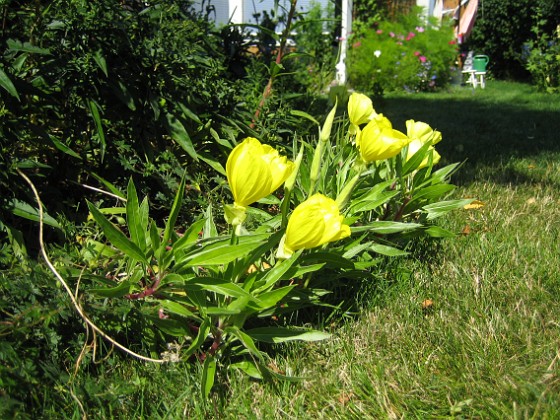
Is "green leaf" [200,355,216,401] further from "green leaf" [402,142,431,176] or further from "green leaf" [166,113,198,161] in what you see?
"green leaf" [402,142,431,176]

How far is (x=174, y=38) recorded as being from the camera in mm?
2396

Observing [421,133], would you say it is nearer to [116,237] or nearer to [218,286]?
[218,286]

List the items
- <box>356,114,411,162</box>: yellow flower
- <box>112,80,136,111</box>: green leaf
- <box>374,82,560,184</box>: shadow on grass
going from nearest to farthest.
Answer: <box>356,114,411,162</box>: yellow flower → <box>112,80,136,111</box>: green leaf → <box>374,82,560,184</box>: shadow on grass

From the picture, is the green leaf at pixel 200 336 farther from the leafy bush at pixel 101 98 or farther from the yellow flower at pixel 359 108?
the yellow flower at pixel 359 108

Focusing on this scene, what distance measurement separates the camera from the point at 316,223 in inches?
59.2

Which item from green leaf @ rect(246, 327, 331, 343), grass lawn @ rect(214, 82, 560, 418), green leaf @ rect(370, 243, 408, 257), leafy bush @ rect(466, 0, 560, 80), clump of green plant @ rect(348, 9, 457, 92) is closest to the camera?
grass lawn @ rect(214, 82, 560, 418)

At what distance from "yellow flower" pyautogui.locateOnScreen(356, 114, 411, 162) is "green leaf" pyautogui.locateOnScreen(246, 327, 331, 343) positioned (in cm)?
62

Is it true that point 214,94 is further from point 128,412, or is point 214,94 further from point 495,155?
point 495,155

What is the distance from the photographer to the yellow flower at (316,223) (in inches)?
59.3

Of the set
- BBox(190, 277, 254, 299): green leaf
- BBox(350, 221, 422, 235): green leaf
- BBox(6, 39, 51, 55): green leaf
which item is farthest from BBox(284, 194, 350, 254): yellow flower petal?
BBox(6, 39, 51, 55): green leaf

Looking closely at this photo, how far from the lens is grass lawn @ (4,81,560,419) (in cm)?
155

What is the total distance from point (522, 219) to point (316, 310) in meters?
1.55

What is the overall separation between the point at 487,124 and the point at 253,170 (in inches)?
220

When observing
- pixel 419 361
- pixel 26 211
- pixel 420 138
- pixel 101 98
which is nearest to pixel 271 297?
pixel 419 361
